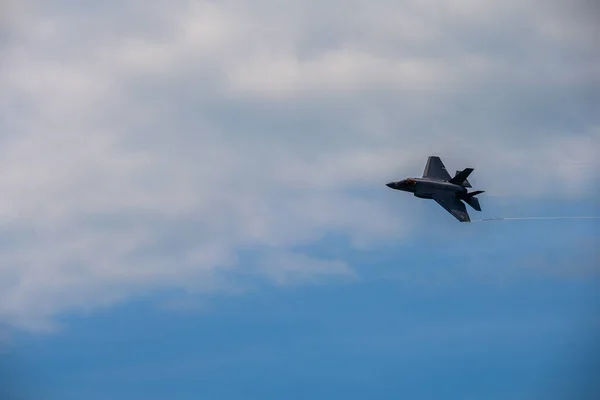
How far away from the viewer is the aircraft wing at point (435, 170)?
454 ft

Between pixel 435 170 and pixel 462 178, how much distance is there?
648cm

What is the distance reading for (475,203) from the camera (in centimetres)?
13375

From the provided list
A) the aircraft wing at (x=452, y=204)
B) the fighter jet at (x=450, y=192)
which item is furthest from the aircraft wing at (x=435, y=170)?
the aircraft wing at (x=452, y=204)

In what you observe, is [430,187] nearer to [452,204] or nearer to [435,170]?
[452,204]

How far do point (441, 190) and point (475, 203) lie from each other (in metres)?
6.26

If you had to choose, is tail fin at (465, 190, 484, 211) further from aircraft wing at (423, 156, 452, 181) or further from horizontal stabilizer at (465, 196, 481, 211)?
aircraft wing at (423, 156, 452, 181)

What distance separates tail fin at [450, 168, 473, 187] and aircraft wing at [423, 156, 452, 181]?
373cm

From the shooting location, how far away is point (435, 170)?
139250mm

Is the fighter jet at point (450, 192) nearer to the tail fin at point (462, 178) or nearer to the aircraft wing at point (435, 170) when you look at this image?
the tail fin at point (462, 178)

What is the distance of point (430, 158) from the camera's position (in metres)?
140

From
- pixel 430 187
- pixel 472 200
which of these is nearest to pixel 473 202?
pixel 472 200

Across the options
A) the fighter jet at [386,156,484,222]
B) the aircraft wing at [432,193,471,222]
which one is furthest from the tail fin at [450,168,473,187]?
the aircraft wing at [432,193,471,222]

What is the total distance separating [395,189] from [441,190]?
8.12m

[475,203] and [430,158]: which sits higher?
[430,158]
